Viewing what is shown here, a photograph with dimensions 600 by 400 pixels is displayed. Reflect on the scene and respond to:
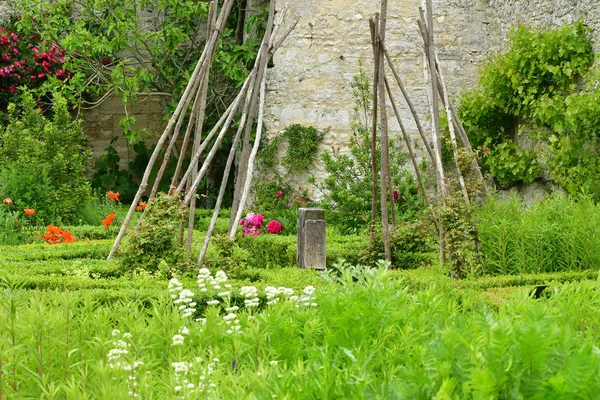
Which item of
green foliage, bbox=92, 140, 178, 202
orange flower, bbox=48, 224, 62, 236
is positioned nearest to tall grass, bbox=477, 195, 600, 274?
orange flower, bbox=48, 224, 62, 236

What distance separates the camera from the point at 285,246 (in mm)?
6844

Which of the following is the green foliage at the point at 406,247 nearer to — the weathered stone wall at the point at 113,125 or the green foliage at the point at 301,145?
the green foliage at the point at 301,145

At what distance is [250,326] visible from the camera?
2197mm


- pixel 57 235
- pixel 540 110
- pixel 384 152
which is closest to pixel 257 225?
pixel 57 235

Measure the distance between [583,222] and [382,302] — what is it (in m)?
3.25

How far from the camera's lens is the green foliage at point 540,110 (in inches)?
311

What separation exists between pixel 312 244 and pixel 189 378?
3.91 m

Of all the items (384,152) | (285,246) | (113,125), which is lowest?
(285,246)

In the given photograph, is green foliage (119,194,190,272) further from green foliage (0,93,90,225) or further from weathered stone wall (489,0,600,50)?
weathered stone wall (489,0,600,50)

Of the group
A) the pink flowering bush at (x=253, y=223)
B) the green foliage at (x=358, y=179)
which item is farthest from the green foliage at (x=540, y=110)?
the pink flowering bush at (x=253, y=223)

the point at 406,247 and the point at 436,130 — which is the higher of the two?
the point at 436,130

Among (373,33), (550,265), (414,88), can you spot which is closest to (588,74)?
(414,88)

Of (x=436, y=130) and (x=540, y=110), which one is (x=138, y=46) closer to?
(x=540, y=110)

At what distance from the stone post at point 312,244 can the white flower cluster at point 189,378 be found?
383cm
